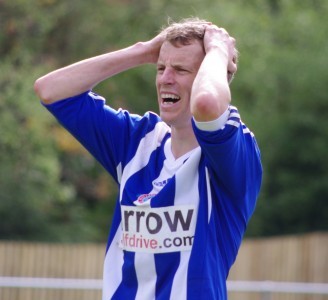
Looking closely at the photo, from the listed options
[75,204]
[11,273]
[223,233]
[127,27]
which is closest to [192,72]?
[223,233]

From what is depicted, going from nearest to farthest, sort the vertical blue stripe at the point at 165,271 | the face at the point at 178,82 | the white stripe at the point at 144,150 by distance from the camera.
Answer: the vertical blue stripe at the point at 165,271
the face at the point at 178,82
the white stripe at the point at 144,150

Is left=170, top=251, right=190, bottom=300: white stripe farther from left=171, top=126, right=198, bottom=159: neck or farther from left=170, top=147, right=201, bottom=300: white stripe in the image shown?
left=171, top=126, right=198, bottom=159: neck

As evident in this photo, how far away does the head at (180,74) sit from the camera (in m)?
4.17

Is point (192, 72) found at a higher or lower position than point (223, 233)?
higher

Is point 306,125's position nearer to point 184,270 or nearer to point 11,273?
point 11,273

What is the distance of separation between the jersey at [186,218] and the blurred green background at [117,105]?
1283 centimetres

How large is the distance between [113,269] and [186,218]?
1.26ft

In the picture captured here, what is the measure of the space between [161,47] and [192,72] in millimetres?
239

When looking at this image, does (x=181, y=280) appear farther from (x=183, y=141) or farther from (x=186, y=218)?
(x=183, y=141)

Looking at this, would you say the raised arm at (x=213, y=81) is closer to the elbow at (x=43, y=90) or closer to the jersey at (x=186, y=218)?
the jersey at (x=186, y=218)

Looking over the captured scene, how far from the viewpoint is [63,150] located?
71.1 feet

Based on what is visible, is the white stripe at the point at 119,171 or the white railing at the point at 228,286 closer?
the white stripe at the point at 119,171

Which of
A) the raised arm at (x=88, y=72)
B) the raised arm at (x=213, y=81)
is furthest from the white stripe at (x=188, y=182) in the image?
the raised arm at (x=88, y=72)

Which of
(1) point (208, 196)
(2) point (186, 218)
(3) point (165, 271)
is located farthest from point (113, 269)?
(1) point (208, 196)
